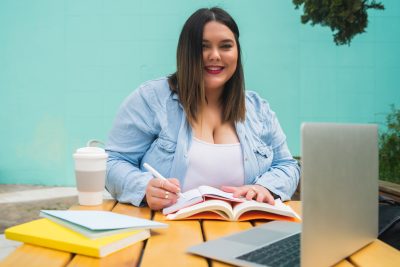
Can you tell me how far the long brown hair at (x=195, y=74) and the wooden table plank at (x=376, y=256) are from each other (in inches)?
32.0

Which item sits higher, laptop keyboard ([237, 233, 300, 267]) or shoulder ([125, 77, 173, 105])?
shoulder ([125, 77, 173, 105])

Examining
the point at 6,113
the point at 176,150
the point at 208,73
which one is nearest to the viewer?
the point at 176,150

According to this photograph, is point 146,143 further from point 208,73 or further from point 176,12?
point 176,12

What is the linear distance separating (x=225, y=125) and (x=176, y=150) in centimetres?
25

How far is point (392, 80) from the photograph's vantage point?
189 inches

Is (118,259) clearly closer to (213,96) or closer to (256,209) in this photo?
(256,209)

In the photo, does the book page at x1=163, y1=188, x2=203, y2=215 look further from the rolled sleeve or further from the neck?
the neck

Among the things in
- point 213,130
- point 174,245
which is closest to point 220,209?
point 174,245

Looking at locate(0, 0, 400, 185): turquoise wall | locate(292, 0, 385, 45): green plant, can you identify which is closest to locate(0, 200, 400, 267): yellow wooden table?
locate(292, 0, 385, 45): green plant

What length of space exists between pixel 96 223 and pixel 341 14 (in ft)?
7.30

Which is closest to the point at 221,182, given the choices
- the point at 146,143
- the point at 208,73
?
the point at 146,143

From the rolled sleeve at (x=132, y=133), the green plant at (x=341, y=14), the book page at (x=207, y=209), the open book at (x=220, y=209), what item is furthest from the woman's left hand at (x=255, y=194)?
the green plant at (x=341, y=14)

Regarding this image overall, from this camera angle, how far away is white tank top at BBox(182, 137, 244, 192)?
160 centimetres

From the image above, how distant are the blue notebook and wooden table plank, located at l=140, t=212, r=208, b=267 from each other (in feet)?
0.12
